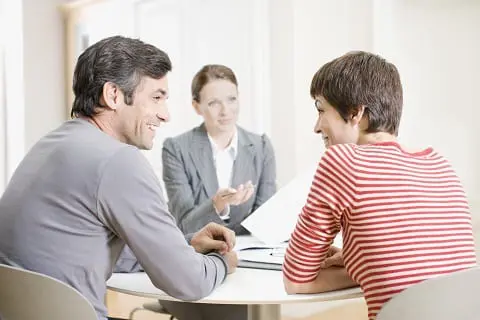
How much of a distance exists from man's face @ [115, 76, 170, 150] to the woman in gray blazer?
37.7 inches

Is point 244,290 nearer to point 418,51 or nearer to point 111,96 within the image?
point 111,96

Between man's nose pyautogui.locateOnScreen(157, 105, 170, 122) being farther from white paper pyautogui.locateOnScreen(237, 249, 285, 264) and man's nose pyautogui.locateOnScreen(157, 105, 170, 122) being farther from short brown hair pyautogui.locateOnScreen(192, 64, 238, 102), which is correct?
short brown hair pyautogui.locateOnScreen(192, 64, 238, 102)

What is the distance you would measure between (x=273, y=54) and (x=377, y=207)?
249cm

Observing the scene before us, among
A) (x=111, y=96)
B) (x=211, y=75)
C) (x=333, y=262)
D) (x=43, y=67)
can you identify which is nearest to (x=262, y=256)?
(x=333, y=262)

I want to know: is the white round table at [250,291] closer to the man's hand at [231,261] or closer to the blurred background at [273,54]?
the man's hand at [231,261]

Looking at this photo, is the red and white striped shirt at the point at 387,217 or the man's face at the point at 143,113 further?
the man's face at the point at 143,113

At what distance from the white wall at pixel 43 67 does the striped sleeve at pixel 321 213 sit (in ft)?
12.7

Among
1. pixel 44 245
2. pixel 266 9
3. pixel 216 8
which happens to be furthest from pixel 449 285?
pixel 216 8

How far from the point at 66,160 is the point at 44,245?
0.61ft

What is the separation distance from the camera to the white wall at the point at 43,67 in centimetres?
484

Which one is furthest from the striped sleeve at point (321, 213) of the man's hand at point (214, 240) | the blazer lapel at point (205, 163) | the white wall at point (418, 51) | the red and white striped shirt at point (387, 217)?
the white wall at point (418, 51)

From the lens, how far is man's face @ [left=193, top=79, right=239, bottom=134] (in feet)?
8.84

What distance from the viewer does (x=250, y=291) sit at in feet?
4.83

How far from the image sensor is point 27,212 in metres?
1.43
